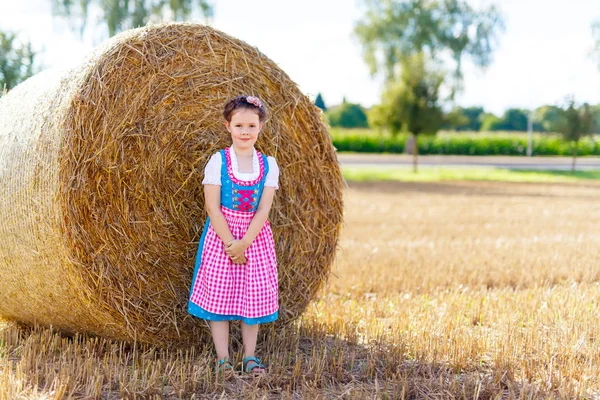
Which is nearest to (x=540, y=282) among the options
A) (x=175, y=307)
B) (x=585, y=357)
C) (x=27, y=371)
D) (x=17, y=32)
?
(x=585, y=357)

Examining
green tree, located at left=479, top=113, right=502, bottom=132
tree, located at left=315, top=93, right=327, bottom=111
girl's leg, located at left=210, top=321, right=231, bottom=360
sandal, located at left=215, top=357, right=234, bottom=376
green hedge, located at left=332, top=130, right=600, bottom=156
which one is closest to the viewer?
sandal, located at left=215, top=357, right=234, bottom=376

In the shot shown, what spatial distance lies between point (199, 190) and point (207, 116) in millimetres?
459

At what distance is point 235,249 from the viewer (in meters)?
3.82

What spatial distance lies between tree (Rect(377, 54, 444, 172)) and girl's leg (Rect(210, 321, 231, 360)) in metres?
22.0

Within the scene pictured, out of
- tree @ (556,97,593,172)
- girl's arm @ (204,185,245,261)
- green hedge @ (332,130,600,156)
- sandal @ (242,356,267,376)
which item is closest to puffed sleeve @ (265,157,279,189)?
girl's arm @ (204,185,245,261)

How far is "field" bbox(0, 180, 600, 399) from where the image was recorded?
11.7ft

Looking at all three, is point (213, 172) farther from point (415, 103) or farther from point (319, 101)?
point (415, 103)

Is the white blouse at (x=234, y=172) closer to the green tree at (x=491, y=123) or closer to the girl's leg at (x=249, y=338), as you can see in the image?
the girl's leg at (x=249, y=338)

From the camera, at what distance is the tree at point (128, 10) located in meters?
23.2

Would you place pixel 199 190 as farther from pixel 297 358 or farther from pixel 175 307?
pixel 297 358

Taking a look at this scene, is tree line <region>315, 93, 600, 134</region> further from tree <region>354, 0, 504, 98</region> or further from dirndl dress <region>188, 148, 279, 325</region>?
dirndl dress <region>188, 148, 279, 325</region>

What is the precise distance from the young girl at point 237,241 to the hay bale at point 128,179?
1.02ft

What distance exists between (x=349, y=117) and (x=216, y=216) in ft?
180

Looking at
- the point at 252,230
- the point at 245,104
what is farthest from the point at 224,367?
the point at 245,104
